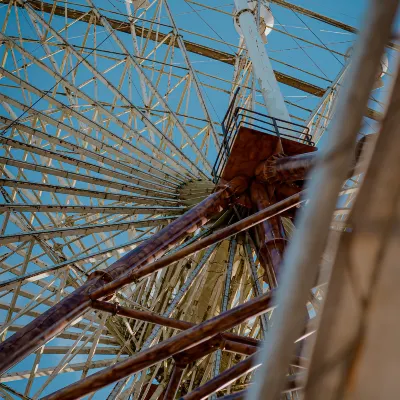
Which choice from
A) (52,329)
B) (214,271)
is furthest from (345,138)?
(214,271)

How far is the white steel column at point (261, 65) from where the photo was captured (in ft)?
36.1

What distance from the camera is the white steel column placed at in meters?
11.0

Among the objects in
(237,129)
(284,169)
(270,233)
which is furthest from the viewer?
(237,129)

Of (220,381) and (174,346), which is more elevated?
(174,346)

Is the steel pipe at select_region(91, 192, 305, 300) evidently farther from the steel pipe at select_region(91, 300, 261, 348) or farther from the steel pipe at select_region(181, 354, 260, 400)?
the steel pipe at select_region(181, 354, 260, 400)

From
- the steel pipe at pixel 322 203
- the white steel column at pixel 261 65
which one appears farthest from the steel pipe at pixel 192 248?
the white steel column at pixel 261 65

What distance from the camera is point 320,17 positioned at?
22.1m

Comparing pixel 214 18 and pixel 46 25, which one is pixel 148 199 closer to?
pixel 46 25

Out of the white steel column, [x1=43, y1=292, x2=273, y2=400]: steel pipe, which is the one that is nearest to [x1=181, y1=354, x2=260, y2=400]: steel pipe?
[x1=43, y1=292, x2=273, y2=400]: steel pipe

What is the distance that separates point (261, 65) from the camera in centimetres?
1207

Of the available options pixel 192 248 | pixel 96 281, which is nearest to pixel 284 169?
pixel 192 248

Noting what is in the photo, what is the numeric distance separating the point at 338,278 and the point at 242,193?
7.18m

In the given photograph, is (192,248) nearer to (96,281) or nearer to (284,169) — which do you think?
(96,281)

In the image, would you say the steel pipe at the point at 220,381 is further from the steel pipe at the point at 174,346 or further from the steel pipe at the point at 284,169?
the steel pipe at the point at 284,169
